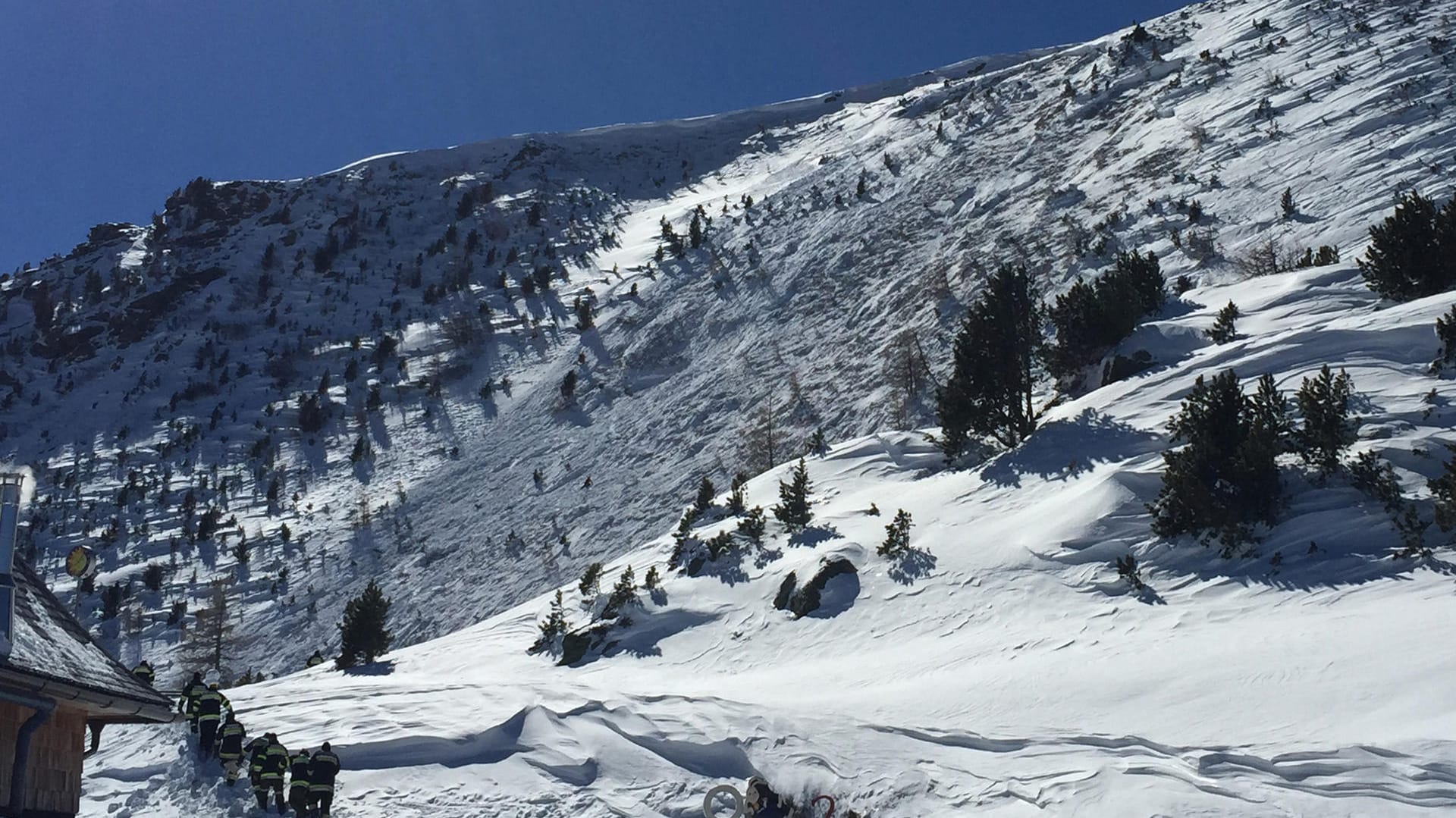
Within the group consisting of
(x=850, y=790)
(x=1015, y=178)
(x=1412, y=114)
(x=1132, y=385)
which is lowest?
(x=850, y=790)

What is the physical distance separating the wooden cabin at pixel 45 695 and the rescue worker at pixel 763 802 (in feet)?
15.7

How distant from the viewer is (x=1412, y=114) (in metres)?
24.0

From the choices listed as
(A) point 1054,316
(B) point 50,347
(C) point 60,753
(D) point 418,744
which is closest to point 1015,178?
(A) point 1054,316

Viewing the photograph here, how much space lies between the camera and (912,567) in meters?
16.0

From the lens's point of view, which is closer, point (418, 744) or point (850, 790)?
point (850, 790)

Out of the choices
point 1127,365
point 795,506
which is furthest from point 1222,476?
point 795,506

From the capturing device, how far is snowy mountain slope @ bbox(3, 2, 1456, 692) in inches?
1056

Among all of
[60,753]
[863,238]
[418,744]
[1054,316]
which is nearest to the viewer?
[60,753]

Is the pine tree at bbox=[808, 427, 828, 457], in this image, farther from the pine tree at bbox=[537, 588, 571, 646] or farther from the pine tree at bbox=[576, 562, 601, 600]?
the pine tree at bbox=[537, 588, 571, 646]

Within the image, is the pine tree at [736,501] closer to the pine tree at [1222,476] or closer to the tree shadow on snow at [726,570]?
the tree shadow on snow at [726,570]

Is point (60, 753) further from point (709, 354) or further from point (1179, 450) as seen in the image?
point (709, 354)

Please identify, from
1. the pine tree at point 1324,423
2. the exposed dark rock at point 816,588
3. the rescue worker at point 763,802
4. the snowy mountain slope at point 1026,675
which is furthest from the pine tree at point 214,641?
the pine tree at point 1324,423

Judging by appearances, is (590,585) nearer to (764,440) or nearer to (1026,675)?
(764,440)

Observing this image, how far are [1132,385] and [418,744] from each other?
41.1 ft
